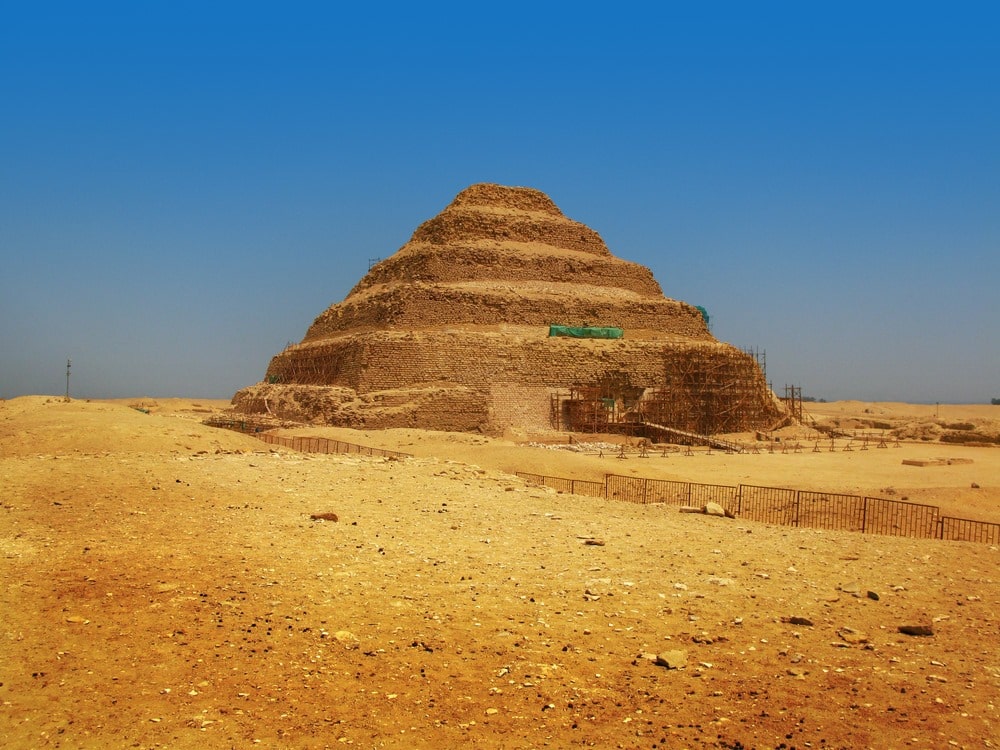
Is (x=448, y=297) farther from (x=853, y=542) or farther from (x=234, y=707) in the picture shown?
(x=234, y=707)

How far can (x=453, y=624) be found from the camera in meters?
6.37

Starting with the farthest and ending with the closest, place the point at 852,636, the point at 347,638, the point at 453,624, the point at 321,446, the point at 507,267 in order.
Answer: the point at 507,267
the point at 321,446
the point at 852,636
the point at 453,624
the point at 347,638

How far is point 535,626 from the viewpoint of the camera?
252 inches

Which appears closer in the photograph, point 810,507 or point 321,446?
point 810,507

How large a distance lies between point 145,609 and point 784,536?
7.81m

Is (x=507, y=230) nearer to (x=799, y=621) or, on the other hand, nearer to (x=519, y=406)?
(x=519, y=406)

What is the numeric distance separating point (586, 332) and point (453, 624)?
3262cm

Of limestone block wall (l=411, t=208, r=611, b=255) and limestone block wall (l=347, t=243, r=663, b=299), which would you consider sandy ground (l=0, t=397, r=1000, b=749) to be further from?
limestone block wall (l=411, t=208, r=611, b=255)

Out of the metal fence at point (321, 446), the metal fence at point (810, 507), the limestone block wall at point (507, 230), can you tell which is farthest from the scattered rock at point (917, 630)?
the limestone block wall at point (507, 230)

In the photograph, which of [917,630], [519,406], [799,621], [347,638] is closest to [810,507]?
[917,630]

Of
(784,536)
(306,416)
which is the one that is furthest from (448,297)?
(784,536)

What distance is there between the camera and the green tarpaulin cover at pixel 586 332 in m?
37.8

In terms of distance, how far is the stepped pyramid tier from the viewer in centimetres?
3325

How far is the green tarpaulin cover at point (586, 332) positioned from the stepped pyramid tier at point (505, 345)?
196mm
